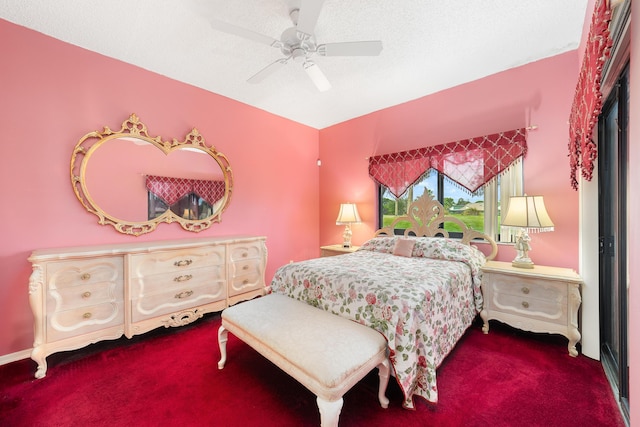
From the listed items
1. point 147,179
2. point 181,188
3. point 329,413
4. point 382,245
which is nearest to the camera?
point 329,413

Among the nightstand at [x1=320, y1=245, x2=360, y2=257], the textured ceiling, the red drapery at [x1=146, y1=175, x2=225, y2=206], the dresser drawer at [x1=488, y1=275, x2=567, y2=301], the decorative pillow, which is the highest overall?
the textured ceiling

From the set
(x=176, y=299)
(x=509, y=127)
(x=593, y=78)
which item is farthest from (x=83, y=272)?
Answer: (x=509, y=127)

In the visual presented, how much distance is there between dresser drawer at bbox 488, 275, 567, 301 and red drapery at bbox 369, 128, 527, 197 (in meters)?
1.10

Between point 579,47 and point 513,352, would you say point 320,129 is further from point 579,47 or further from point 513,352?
point 513,352

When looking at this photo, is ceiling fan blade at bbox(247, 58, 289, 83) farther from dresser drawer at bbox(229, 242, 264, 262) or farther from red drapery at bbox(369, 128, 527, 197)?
red drapery at bbox(369, 128, 527, 197)

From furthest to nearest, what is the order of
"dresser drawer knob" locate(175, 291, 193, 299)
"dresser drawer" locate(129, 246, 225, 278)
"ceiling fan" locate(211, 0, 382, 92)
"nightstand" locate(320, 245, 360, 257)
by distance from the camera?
"nightstand" locate(320, 245, 360, 257) < "dresser drawer knob" locate(175, 291, 193, 299) < "dresser drawer" locate(129, 246, 225, 278) < "ceiling fan" locate(211, 0, 382, 92)

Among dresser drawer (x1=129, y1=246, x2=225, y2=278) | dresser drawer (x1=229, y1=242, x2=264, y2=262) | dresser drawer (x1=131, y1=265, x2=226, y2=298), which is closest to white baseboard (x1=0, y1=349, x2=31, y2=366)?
dresser drawer (x1=131, y1=265, x2=226, y2=298)

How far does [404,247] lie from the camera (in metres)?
3.04

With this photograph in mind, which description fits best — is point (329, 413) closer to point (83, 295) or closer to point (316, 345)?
point (316, 345)

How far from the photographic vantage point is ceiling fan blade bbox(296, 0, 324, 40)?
63.2 inches

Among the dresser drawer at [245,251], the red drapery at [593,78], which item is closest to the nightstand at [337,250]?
the dresser drawer at [245,251]

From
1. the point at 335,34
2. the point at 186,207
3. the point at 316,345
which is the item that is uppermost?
the point at 335,34

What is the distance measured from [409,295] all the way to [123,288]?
241 centimetres

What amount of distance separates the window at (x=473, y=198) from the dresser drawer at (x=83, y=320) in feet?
11.0
